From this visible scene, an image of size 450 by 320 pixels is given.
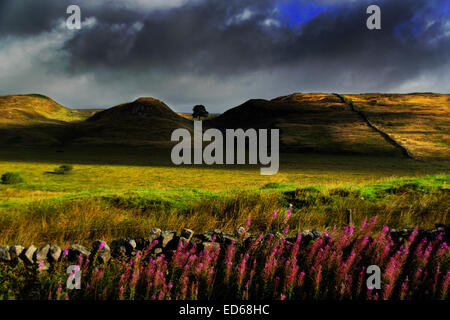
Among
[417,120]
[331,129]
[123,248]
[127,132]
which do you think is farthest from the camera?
[127,132]

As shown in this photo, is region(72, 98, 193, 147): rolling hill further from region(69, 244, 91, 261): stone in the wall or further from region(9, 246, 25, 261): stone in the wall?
region(69, 244, 91, 261): stone in the wall

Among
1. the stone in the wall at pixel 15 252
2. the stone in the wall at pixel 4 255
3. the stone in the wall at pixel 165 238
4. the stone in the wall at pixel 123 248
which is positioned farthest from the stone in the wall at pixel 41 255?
the stone in the wall at pixel 165 238

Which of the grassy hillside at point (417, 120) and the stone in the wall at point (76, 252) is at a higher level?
the grassy hillside at point (417, 120)

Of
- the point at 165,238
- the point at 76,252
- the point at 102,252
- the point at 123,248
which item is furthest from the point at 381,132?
the point at 76,252

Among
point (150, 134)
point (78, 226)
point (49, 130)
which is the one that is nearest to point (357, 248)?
point (78, 226)

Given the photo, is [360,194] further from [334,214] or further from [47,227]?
[47,227]

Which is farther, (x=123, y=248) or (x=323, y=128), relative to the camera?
(x=323, y=128)

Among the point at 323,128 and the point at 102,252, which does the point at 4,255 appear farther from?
the point at 323,128

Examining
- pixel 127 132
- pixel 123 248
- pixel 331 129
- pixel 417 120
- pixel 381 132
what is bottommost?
pixel 123 248

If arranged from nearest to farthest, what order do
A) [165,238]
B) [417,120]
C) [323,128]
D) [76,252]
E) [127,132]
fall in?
[76,252]
[165,238]
[417,120]
[323,128]
[127,132]

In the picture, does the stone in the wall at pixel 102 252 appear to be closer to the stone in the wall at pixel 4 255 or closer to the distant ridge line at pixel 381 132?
the stone in the wall at pixel 4 255

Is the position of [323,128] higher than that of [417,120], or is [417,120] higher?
[417,120]
